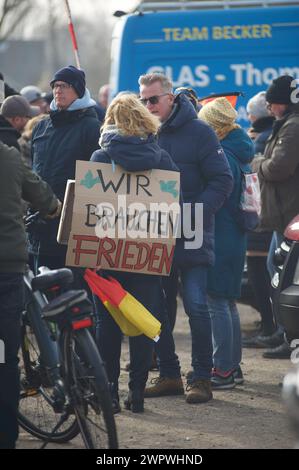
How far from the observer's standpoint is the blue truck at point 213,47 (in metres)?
12.4

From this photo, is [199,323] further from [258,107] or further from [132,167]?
[258,107]

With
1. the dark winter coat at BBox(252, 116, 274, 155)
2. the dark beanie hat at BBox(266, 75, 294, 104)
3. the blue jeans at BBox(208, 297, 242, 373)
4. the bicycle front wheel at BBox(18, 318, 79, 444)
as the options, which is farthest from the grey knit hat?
the bicycle front wheel at BBox(18, 318, 79, 444)

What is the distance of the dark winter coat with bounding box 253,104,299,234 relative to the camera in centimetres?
880

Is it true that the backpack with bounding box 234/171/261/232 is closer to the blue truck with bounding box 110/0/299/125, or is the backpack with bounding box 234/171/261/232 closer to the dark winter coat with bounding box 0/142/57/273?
the dark winter coat with bounding box 0/142/57/273

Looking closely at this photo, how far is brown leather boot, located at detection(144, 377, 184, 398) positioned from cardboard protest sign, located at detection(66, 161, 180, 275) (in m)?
1.04

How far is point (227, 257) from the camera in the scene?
8.18m

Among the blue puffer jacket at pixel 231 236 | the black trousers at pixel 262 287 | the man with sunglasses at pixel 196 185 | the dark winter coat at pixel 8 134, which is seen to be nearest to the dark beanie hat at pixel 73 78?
the man with sunglasses at pixel 196 185

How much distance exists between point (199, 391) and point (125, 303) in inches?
42.6

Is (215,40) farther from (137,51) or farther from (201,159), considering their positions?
(201,159)

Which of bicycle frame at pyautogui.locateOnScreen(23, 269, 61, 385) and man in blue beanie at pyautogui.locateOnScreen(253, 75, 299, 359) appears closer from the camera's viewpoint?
bicycle frame at pyautogui.locateOnScreen(23, 269, 61, 385)

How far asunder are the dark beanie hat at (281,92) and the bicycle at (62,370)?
3.20 m

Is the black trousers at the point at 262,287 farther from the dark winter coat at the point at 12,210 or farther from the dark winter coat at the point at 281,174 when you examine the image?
the dark winter coat at the point at 12,210

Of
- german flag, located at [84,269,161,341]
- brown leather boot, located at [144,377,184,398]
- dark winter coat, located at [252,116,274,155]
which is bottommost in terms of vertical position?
brown leather boot, located at [144,377,184,398]
